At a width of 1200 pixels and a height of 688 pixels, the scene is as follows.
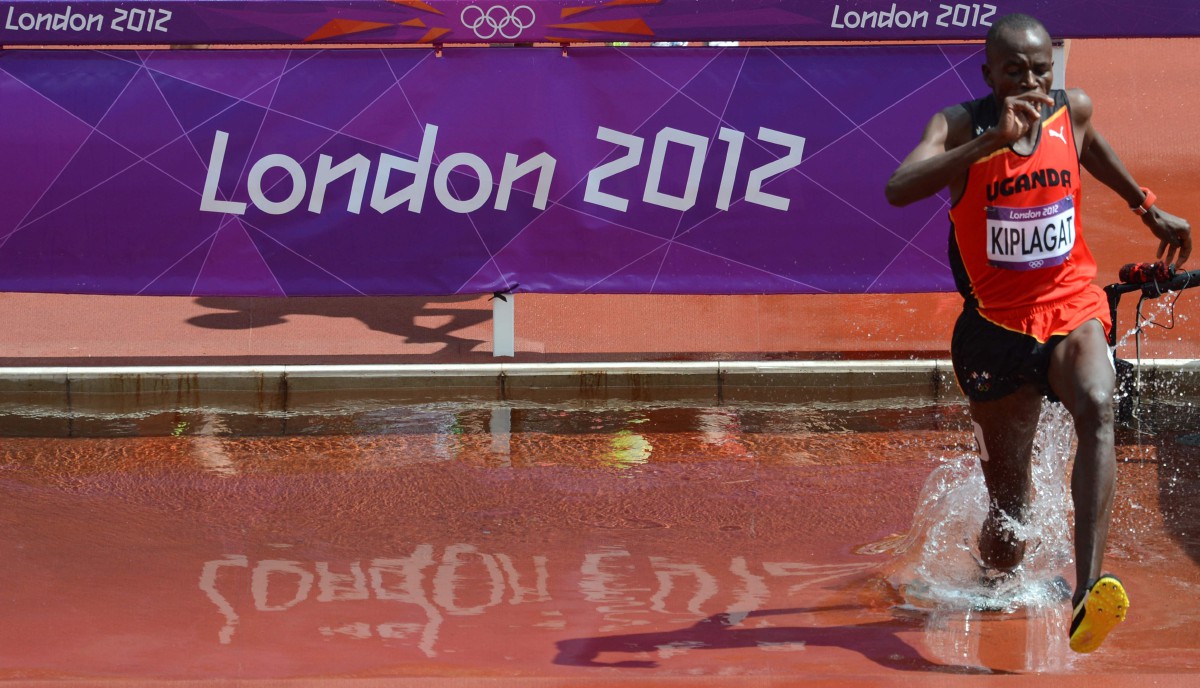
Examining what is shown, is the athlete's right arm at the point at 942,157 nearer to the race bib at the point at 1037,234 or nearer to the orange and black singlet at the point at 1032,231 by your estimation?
the orange and black singlet at the point at 1032,231

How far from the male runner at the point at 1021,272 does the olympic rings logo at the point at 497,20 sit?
4.34m

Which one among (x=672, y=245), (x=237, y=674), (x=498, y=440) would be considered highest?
(x=672, y=245)

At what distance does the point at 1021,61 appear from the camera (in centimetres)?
423

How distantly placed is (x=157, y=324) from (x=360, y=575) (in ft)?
19.1

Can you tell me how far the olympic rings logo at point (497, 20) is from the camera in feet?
27.5

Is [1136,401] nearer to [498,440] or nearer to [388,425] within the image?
[498,440]

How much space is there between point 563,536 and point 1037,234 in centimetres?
216

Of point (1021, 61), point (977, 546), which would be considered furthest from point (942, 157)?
point (977, 546)

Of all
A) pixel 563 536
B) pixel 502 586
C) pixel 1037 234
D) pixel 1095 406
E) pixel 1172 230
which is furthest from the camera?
pixel 563 536

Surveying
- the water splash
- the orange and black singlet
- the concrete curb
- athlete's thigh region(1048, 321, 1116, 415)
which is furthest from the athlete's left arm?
the concrete curb

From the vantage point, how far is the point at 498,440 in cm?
739

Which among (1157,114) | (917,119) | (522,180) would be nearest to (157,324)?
(522,180)

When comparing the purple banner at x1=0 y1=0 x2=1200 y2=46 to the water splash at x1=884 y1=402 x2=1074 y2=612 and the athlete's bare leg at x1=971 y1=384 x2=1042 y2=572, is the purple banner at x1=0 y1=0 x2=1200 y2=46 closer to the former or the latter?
the water splash at x1=884 y1=402 x2=1074 y2=612

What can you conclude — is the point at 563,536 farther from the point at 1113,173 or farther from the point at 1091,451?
the point at 1113,173
